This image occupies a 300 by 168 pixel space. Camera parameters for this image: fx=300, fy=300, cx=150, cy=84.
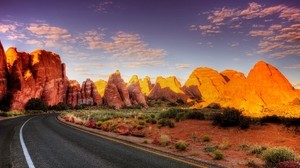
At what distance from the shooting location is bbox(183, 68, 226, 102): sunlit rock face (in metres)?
167

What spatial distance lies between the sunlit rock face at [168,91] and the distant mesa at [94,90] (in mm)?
45016

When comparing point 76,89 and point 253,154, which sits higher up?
point 76,89

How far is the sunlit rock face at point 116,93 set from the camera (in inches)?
4285

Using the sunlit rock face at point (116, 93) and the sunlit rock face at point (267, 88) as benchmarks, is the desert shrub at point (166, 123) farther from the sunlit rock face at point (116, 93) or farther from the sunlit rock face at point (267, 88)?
the sunlit rock face at point (116, 93)

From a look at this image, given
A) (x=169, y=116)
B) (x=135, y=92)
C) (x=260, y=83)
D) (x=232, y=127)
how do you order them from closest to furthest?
(x=232, y=127) < (x=169, y=116) < (x=260, y=83) < (x=135, y=92)

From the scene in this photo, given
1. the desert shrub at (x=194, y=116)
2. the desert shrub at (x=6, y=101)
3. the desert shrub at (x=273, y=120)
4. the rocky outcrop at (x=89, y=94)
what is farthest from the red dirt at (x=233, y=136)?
the rocky outcrop at (x=89, y=94)

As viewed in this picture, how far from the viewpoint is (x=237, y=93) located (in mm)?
73750

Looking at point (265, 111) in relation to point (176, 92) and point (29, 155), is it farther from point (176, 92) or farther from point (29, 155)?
point (176, 92)

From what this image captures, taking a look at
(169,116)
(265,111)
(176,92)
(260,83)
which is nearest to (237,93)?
(260,83)

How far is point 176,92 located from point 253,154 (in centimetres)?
15595

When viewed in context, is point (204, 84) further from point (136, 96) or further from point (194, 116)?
point (194, 116)

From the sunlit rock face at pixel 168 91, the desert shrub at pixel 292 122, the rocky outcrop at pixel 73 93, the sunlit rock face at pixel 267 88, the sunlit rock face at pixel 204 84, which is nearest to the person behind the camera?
the desert shrub at pixel 292 122

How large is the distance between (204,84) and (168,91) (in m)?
21.5

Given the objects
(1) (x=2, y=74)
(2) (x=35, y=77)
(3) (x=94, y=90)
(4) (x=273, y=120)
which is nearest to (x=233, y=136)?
(4) (x=273, y=120)
